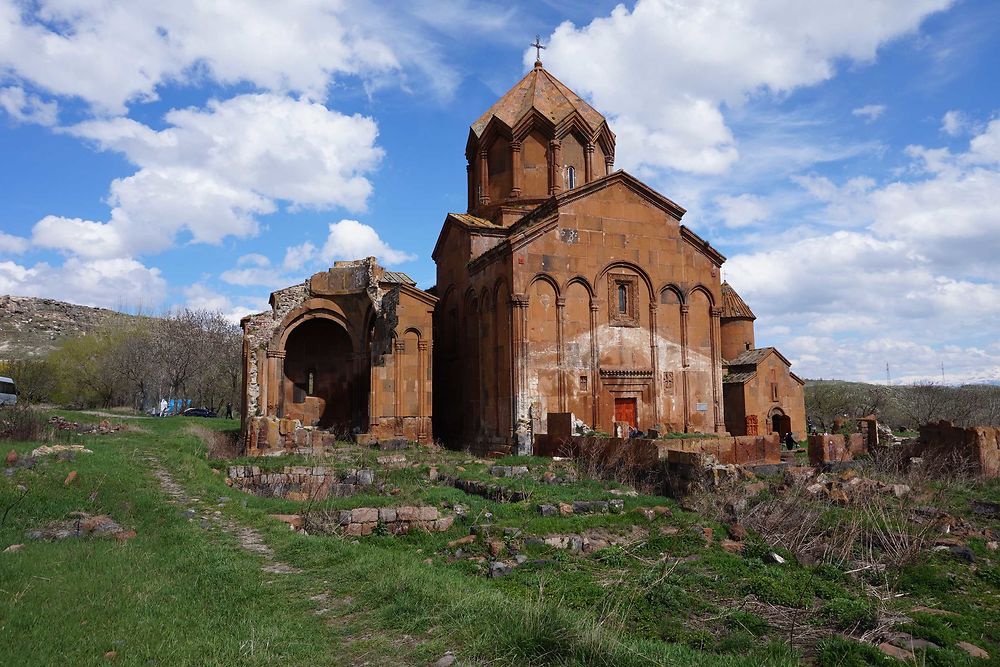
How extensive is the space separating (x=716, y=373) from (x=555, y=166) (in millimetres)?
8134

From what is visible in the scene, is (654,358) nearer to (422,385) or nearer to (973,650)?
(422,385)

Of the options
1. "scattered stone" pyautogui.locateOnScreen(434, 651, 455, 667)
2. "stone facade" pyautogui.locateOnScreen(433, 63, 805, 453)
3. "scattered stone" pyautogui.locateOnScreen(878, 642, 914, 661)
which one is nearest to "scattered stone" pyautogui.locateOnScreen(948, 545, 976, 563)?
"scattered stone" pyautogui.locateOnScreen(878, 642, 914, 661)

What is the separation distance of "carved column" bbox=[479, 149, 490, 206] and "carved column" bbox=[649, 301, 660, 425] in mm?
7054

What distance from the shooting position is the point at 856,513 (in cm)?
800

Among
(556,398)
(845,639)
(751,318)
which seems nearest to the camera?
(845,639)

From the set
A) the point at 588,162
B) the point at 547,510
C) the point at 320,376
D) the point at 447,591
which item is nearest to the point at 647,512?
the point at 547,510

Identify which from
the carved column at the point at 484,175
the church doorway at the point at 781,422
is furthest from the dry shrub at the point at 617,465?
the church doorway at the point at 781,422

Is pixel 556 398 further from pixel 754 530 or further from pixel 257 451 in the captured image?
pixel 754 530

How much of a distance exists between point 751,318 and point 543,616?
23852mm

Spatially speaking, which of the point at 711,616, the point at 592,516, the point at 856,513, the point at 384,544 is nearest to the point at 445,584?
the point at 711,616

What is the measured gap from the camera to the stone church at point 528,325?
670 inches

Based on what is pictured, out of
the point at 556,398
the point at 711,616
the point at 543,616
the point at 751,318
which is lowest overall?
the point at 711,616

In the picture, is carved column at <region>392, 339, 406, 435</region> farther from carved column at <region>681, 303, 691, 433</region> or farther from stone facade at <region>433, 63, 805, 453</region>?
carved column at <region>681, 303, 691, 433</region>

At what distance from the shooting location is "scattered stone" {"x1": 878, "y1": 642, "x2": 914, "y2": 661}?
447cm
